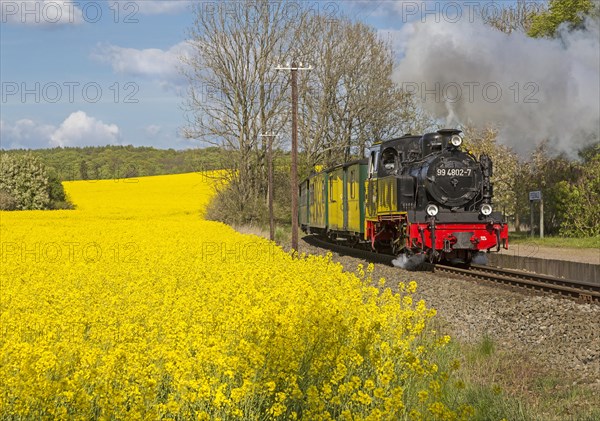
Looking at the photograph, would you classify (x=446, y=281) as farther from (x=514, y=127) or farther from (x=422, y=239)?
(x=514, y=127)

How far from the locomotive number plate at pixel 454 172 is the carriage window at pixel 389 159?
91.6 inches

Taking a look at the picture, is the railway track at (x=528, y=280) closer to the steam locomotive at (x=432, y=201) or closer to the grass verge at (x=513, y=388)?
the steam locomotive at (x=432, y=201)

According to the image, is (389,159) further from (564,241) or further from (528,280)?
(564,241)

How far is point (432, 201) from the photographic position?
61.3ft

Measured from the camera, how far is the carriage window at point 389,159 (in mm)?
20516

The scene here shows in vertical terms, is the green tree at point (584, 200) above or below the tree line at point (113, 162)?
below

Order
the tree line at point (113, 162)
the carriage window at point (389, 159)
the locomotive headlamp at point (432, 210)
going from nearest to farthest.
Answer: the locomotive headlamp at point (432, 210)
the carriage window at point (389, 159)
the tree line at point (113, 162)

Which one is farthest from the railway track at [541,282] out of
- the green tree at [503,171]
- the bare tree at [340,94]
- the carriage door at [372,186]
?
the bare tree at [340,94]

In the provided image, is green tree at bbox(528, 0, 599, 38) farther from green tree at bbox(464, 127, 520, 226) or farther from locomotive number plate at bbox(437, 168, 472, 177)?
locomotive number plate at bbox(437, 168, 472, 177)

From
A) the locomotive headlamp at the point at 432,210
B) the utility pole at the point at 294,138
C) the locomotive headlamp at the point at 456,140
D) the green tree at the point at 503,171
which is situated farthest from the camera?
the green tree at the point at 503,171

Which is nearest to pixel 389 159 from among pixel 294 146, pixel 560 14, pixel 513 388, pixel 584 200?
pixel 294 146

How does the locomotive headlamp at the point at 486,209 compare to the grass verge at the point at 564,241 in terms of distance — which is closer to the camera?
the locomotive headlamp at the point at 486,209

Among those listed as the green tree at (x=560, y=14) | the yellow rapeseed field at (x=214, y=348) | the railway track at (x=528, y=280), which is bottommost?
the railway track at (x=528, y=280)

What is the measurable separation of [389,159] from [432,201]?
245 centimetres
